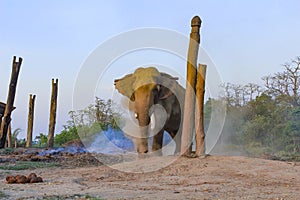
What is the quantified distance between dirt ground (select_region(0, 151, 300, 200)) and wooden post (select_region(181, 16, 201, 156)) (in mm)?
559

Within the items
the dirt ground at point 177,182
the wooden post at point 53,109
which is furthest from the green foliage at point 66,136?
the dirt ground at point 177,182

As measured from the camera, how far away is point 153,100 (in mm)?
12336

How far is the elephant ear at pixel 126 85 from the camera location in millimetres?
13194

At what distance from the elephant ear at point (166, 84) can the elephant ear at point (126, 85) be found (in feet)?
2.78

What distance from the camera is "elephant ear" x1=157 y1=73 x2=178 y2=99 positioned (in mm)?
12977

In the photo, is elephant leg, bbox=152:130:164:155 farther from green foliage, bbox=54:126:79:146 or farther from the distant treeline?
→ green foliage, bbox=54:126:79:146

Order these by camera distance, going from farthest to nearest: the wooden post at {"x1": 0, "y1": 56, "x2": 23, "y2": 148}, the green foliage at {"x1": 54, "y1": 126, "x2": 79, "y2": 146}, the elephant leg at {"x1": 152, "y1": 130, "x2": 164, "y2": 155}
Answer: the green foliage at {"x1": 54, "y1": 126, "x2": 79, "y2": 146} → the wooden post at {"x1": 0, "y1": 56, "x2": 23, "y2": 148} → the elephant leg at {"x1": 152, "y1": 130, "x2": 164, "y2": 155}

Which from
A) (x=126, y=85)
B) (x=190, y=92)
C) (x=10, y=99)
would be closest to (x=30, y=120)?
(x=10, y=99)

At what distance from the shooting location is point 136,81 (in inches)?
512

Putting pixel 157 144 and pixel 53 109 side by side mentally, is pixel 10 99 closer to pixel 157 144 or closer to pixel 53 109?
pixel 53 109

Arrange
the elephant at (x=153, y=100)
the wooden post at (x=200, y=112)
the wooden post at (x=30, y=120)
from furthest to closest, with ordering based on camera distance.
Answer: the wooden post at (x=30, y=120) → the elephant at (x=153, y=100) → the wooden post at (x=200, y=112)

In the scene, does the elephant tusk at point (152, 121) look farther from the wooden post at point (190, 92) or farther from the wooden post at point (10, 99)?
the wooden post at point (10, 99)

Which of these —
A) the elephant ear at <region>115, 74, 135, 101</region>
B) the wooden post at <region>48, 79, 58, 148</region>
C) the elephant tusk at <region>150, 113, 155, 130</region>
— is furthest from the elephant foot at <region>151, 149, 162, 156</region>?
the wooden post at <region>48, 79, 58, 148</region>

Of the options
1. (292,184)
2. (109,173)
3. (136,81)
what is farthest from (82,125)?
(292,184)
